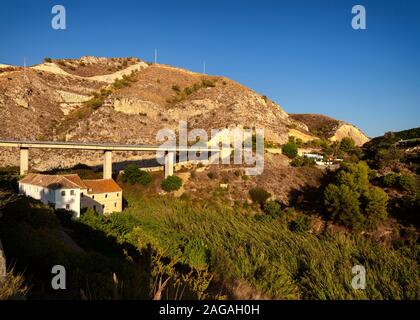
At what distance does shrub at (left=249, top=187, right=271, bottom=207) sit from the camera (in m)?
40.4

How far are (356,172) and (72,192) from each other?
31.7 meters

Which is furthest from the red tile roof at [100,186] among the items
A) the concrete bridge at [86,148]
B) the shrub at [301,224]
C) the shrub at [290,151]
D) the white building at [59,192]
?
the shrub at [290,151]

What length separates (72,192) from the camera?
29.4m

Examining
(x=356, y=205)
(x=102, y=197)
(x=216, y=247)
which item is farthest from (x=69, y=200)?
(x=356, y=205)

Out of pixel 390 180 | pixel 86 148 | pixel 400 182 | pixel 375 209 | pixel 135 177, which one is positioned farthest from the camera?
pixel 135 177

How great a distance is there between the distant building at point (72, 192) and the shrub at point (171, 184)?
807 cm

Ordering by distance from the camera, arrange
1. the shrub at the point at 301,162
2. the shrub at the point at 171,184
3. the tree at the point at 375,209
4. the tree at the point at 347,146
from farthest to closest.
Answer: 1. the tree at the point at 347,146
2. the shrub at the point at 301,162
3. the shrub at the point at 171,184
4. the tree at the point at 375,209

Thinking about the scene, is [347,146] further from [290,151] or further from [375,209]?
[375,209]

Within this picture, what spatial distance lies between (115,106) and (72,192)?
44288 millimetres

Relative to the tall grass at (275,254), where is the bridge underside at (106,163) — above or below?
above

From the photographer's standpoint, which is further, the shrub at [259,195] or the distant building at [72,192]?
the shrub at [259,195]

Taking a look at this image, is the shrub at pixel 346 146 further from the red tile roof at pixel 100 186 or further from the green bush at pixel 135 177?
the red tile roof at pixel 100 186

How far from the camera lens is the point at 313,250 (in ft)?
79.7

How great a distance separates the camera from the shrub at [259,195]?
1592 inches
